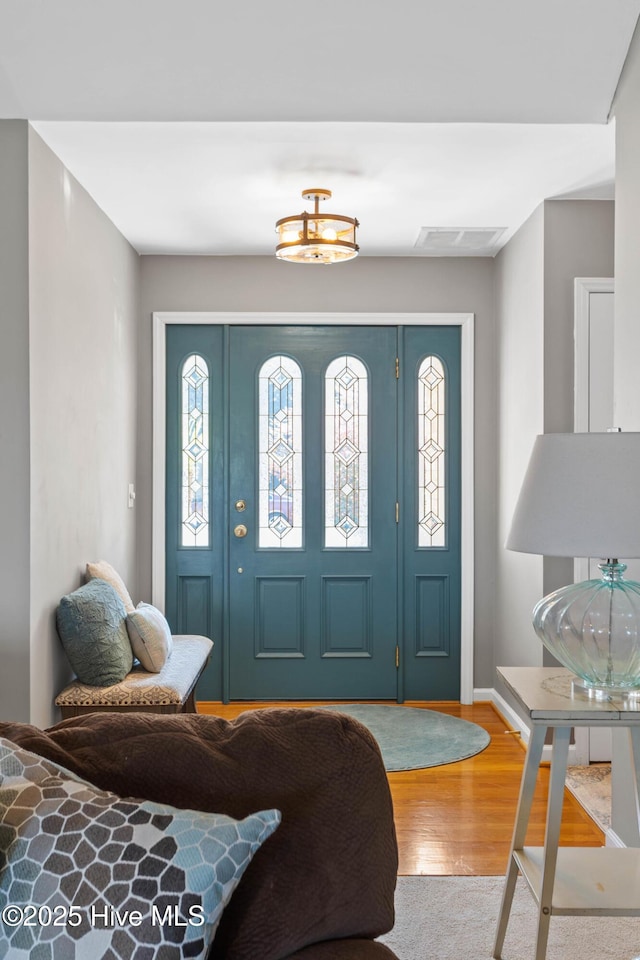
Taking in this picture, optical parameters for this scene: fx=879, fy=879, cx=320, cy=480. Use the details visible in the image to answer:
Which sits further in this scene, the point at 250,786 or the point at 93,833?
the point at 250,786

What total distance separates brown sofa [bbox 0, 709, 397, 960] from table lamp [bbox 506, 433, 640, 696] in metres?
0.79

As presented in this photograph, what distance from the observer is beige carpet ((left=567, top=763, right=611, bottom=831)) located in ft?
10.7

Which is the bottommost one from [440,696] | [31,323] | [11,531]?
[440,696]

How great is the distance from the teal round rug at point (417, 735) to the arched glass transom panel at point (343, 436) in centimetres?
94

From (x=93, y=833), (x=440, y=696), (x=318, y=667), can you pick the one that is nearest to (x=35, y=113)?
(x=93, y=833)

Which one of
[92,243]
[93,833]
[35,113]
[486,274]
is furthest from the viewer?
[486,274]

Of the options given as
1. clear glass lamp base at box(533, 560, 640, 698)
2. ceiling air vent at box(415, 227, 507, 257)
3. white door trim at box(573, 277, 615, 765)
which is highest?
ceiling air vent at box(415, 227, 507, 257)

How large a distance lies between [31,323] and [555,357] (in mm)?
2257

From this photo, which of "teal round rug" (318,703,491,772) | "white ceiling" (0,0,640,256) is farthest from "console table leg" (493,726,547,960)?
"white ceiling" (0,0,640,256)

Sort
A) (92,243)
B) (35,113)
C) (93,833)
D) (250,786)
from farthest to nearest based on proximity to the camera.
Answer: (92,243)
(35,113)
(250,786)
(93,833)

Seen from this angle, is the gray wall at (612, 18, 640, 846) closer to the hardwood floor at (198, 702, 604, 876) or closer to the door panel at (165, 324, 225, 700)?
the hardwood floor at (198, 702, 604, 876)

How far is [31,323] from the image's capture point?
2.95 metres

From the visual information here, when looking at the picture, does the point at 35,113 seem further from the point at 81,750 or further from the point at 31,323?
the point at 81,750

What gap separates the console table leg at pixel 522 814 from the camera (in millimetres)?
2131
